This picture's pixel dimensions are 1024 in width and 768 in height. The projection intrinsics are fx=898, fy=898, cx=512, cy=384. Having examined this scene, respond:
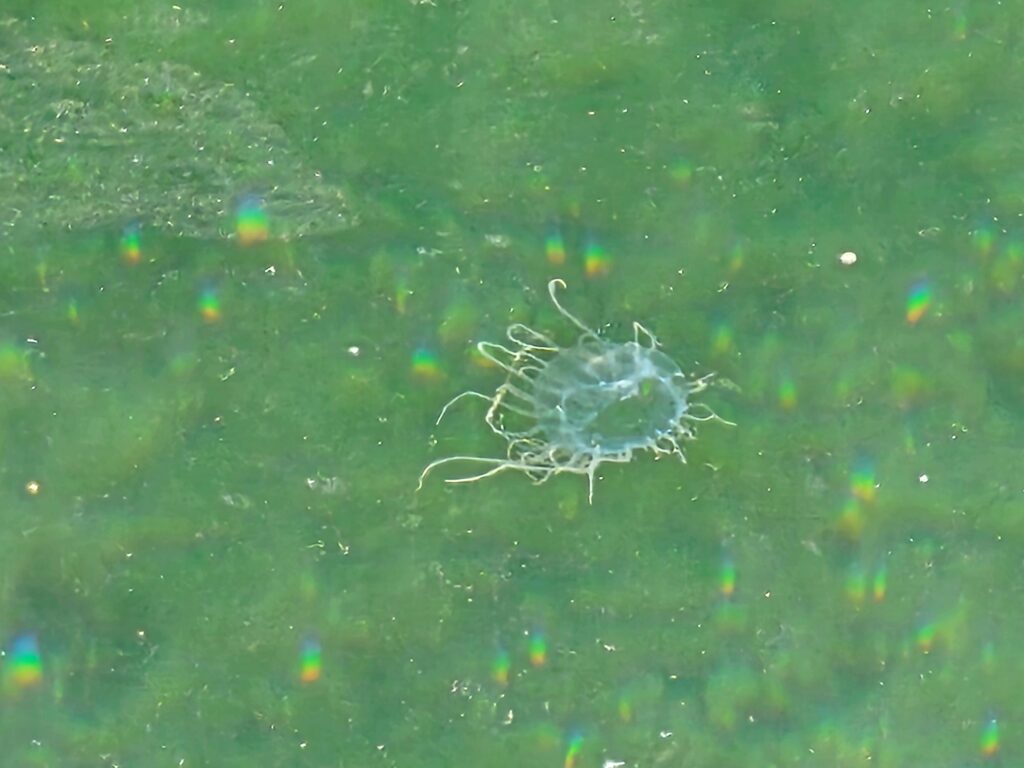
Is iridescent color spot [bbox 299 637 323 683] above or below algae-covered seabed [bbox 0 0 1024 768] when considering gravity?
below

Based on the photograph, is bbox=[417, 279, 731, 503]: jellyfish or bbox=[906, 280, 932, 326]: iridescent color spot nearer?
bbox=[417, 279, 731, 503]: jellyfish

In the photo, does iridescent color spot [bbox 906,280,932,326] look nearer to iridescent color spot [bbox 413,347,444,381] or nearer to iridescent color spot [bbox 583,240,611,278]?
iridescent color spot [bbox 583,240,611,278]

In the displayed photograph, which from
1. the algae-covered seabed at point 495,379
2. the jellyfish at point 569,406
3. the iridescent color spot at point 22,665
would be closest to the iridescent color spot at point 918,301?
the algae-covered seabed at point 495,379

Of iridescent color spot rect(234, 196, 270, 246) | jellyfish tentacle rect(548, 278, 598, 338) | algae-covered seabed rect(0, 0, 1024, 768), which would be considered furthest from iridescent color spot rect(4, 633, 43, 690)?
jellyfish tentacle rect(548, 278, 598, 338)

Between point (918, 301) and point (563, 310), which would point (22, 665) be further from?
point (918, 301)

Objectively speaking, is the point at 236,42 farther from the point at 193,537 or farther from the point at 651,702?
the point at 651,702

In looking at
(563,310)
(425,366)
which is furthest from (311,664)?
(563,310)
